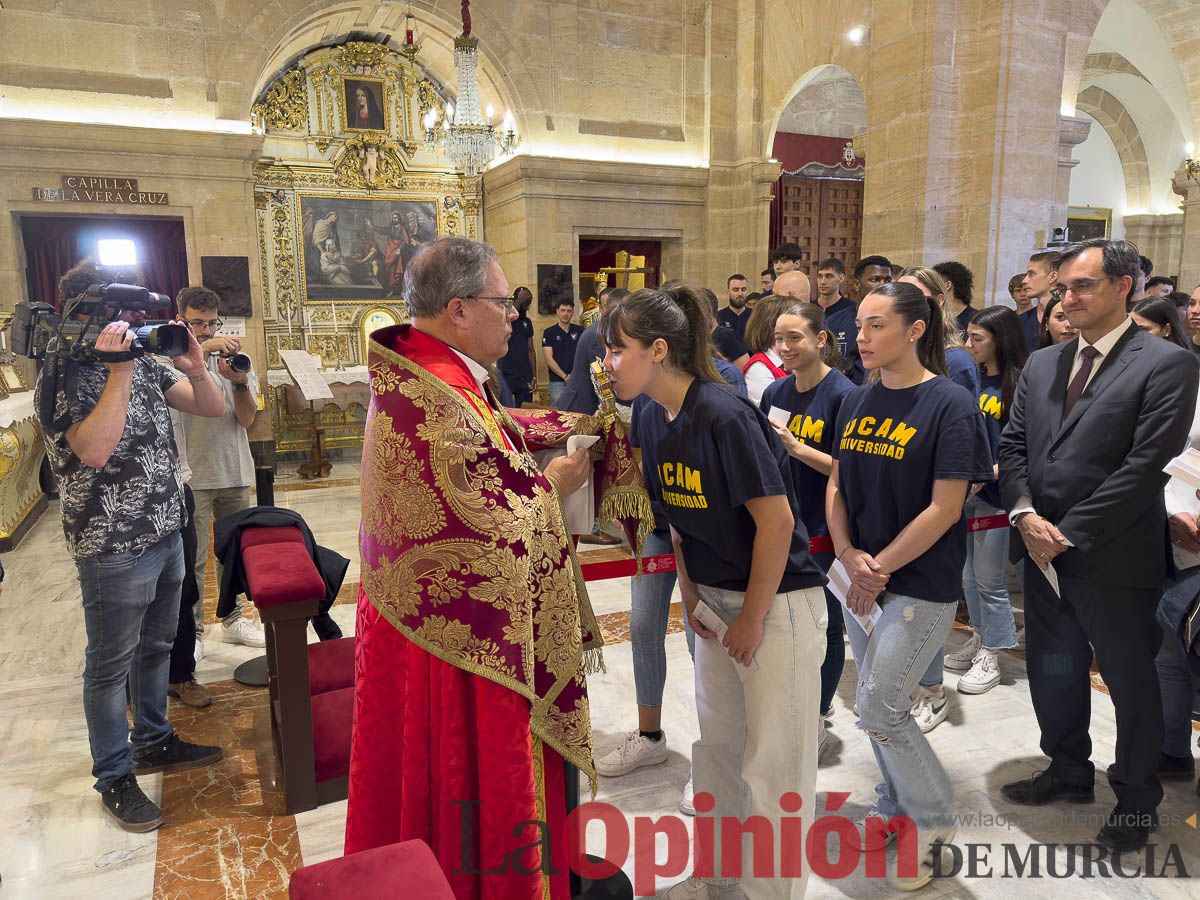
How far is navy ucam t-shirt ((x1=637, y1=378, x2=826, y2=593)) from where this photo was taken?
203 centimetres

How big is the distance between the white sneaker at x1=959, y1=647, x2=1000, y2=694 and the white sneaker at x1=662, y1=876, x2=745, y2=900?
72.3 inches

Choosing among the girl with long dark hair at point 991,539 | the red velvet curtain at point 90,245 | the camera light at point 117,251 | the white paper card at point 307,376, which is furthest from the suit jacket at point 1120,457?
the camera light at point 117,251

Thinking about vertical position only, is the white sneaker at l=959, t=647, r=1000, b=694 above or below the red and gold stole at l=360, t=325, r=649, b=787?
below

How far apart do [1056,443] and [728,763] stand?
151 cm

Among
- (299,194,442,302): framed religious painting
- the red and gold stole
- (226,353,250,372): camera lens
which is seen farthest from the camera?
(299,194,442,302): framed religious painting

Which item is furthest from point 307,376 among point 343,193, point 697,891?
point 697,891

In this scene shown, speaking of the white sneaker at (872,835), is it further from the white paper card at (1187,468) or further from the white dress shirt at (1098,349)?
the white paper card at (1187,468)

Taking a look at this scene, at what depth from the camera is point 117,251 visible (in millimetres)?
9734

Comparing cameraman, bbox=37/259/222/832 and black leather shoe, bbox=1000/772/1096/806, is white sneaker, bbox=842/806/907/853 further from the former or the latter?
cameraman, bbox=37/259/222/832

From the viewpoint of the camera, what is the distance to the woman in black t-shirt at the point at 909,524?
2393 millimetres

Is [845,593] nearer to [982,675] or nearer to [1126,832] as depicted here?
[1126,832]

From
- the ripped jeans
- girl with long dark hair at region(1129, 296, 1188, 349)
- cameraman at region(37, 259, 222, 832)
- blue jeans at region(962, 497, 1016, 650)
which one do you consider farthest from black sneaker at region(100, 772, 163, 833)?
girl with long dark hair at region(1129, 296, 1188, 349)

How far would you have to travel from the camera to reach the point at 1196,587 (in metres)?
2.88

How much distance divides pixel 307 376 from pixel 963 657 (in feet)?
23.4
